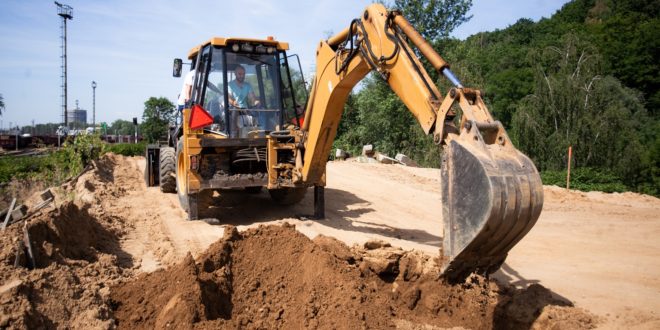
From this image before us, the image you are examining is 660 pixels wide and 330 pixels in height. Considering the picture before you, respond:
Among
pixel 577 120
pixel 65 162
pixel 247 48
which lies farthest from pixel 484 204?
pixel 577 120

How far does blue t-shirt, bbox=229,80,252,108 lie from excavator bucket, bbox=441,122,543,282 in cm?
495

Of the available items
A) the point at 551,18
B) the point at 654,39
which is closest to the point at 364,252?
the point at 654,39

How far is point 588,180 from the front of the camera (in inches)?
631

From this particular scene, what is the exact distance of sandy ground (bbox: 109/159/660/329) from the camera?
208 inches

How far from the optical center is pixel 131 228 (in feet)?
24.8

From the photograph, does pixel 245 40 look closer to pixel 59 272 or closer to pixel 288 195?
pixel 288 195

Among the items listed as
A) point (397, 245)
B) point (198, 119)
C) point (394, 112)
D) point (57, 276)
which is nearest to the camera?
point (57, 276)

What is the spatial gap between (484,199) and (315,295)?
1766 millimetres

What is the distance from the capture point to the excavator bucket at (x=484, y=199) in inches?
138

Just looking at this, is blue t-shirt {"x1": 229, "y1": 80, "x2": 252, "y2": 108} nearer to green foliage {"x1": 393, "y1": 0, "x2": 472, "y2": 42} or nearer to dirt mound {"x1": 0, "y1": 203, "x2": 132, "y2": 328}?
dirt mound {"x1": 0, "y1": 203, "x2": 132, "y2": 328}

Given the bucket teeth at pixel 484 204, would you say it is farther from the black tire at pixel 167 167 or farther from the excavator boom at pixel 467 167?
the black tire at pixel 167 167

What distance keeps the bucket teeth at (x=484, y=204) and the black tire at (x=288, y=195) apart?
5.20m

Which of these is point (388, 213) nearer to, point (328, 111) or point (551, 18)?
point (328, 111)

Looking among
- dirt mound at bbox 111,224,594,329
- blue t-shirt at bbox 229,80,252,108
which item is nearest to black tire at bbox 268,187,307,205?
blue t-shirt at bbox 229,80,252,108
